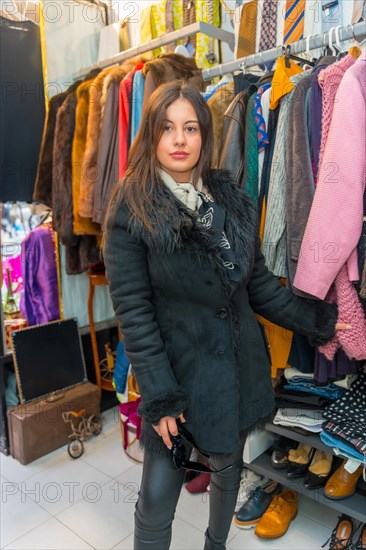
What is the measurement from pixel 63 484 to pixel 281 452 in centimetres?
102

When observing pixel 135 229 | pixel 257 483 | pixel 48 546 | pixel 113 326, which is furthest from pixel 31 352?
pixel 135 229

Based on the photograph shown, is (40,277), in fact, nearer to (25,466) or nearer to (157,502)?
(25,466)

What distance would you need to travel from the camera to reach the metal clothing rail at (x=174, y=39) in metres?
1.92

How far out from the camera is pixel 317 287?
135 centimetres

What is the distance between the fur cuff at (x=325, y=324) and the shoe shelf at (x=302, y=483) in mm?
446

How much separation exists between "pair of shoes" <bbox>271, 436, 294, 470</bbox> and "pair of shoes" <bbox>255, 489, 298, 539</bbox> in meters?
0.15

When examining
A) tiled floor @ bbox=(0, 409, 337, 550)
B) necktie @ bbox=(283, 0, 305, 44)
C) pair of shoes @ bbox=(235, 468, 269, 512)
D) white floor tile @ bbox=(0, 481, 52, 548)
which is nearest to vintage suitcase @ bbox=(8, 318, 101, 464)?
tiled floor @ bbox=(0, 409, 337, 550)

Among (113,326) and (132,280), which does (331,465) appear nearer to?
(132,280)

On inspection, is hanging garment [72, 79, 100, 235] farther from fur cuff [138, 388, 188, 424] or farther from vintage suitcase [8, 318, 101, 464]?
fur cuff [138, 388, 188, 424]

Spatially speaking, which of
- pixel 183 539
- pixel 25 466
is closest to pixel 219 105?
pixel 183 539

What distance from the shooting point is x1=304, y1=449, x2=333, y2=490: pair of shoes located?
1704 mm

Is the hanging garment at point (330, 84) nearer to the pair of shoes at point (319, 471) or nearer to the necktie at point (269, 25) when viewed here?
the necktie at point (269, 25)

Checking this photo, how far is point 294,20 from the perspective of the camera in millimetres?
1958

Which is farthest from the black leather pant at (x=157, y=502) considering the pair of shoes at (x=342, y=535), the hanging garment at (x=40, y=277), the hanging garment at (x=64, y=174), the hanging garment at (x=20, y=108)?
the hanging garment at (x=20, y=108)
